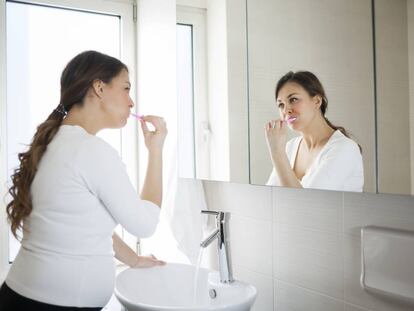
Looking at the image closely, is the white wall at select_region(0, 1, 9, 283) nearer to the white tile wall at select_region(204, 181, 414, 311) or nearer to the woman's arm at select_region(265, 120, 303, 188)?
the white tile wall at select_region(204, 181, 414, 311)

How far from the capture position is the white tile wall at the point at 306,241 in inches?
→ 44.4

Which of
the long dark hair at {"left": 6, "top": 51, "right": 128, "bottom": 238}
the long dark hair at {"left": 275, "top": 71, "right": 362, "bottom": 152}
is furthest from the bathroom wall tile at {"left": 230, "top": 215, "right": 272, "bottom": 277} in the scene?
the long dark hair at {"left": 6, "top": 51, "right": 128, "bottom": 238}

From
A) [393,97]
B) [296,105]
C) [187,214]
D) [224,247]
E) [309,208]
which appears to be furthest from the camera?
[187,214]

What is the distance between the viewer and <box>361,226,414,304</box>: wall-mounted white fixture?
3.30 ft

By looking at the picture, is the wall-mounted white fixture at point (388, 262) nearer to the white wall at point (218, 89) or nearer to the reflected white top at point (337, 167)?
the reflected white top at point (337, 167)

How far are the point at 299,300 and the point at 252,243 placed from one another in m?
0.27

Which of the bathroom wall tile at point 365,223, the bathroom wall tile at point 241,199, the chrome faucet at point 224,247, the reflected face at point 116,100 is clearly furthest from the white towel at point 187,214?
the bathroom wall tile at point 365,223

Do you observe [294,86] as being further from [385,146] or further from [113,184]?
[113,184]

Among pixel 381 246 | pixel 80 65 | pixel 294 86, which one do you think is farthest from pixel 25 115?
pixel 381 246

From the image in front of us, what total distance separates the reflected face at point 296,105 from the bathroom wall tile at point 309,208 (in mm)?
230

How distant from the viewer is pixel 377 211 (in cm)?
111

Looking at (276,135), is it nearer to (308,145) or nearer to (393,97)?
(308,145)

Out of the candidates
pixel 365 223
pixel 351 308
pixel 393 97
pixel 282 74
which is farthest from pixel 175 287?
pixel 393 97

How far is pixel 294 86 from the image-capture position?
1.15 m
